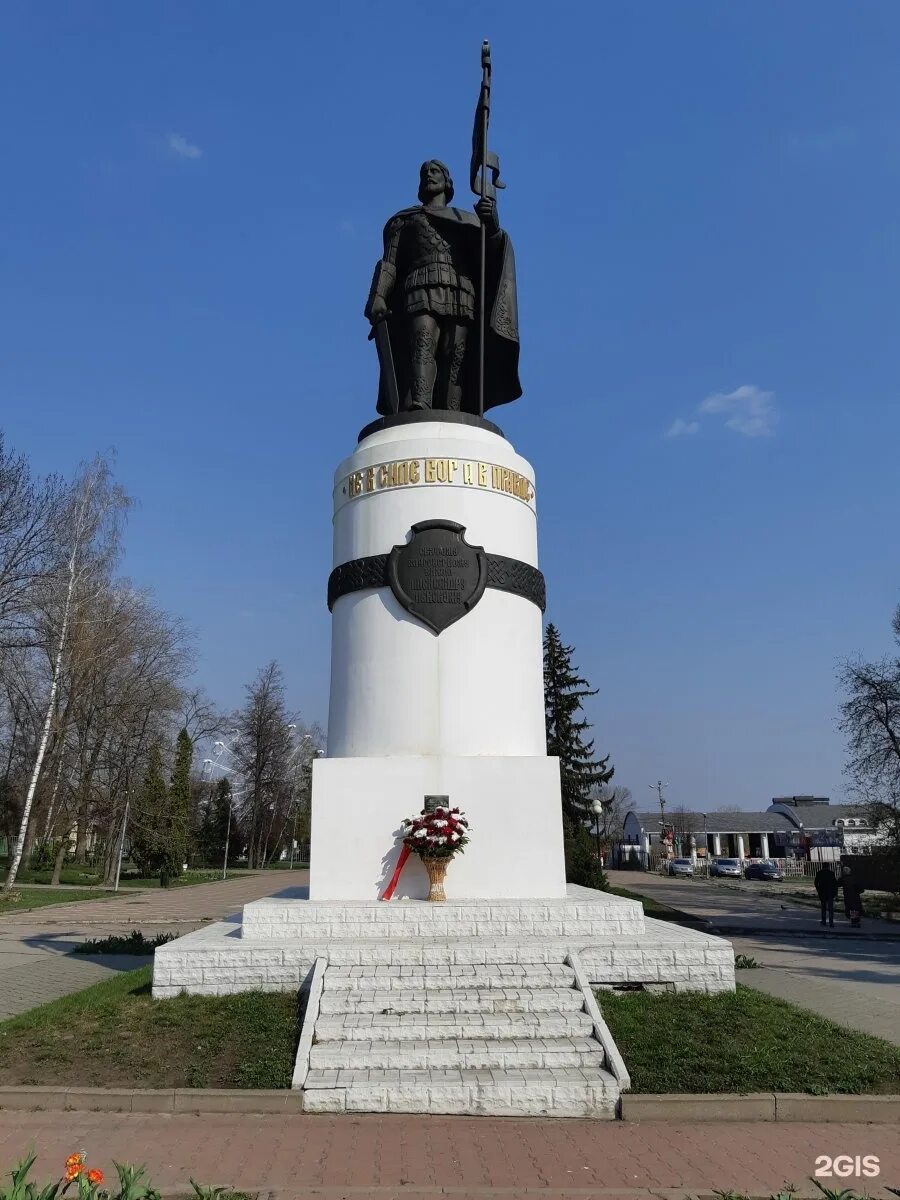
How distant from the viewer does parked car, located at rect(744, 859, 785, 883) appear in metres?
46.1

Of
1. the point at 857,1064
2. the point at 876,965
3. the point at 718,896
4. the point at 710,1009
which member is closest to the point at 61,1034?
the point at 710,1009

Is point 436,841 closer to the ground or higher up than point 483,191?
closer to the ground

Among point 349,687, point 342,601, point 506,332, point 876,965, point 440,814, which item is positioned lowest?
point 876,965

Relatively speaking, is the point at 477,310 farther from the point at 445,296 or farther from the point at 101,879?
the point at 101,879

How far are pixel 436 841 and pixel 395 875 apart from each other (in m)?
0.67

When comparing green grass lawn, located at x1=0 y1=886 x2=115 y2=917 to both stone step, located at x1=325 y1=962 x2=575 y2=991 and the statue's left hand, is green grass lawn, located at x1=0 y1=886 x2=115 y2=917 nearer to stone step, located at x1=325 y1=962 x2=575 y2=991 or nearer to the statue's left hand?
stone step, located at x1=325 y1=962 x2=575 y2=991

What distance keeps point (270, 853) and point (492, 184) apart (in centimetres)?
5322

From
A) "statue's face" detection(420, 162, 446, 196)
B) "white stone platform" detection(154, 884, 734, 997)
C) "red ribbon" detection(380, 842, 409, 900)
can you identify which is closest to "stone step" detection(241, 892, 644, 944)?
"white stone platform" detection(154, 884, 734, 997)

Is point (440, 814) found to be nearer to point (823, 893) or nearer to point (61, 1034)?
point (61, 1034)

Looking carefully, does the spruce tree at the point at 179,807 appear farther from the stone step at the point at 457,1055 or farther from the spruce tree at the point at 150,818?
the stone step at the point at 457,1055

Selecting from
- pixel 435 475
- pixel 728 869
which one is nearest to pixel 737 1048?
pixel 435 475

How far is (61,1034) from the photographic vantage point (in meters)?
6.79

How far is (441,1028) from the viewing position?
6320mm

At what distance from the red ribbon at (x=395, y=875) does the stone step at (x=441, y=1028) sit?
2065 millimetres
